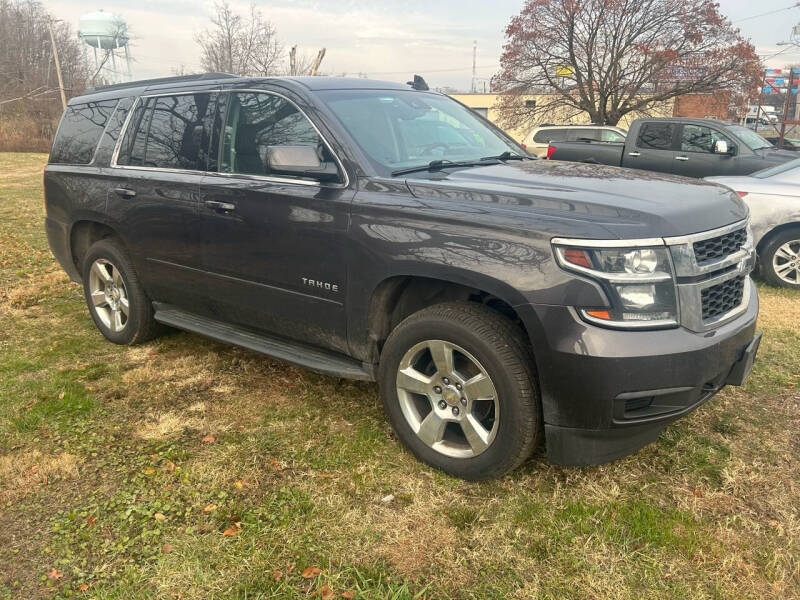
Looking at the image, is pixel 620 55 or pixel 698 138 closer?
pixel 698 138

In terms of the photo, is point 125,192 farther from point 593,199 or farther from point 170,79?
point 593,199

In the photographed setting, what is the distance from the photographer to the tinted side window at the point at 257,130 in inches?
136

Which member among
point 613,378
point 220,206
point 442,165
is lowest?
point 613,378

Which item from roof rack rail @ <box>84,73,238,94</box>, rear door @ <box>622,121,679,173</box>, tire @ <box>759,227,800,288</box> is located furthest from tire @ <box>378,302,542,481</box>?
rear door @ <box>622,121,679,173</box>

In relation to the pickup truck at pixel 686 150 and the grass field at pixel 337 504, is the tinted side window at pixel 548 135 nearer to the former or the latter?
the pickup truck at pixel 686 150

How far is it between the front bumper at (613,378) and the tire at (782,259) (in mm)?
4458

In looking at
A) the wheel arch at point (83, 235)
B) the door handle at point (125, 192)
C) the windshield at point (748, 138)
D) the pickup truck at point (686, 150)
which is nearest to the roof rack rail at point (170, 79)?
the door handle at point (125, 192)

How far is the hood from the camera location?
8.13ft

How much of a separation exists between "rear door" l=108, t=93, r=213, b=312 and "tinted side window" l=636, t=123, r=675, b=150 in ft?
29.7

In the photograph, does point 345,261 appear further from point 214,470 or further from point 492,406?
point 214,470

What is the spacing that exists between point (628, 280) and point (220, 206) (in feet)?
7.89

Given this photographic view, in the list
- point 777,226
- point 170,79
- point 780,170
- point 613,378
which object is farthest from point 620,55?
point 613,378

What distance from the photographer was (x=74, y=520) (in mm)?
2768

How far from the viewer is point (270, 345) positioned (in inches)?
146
